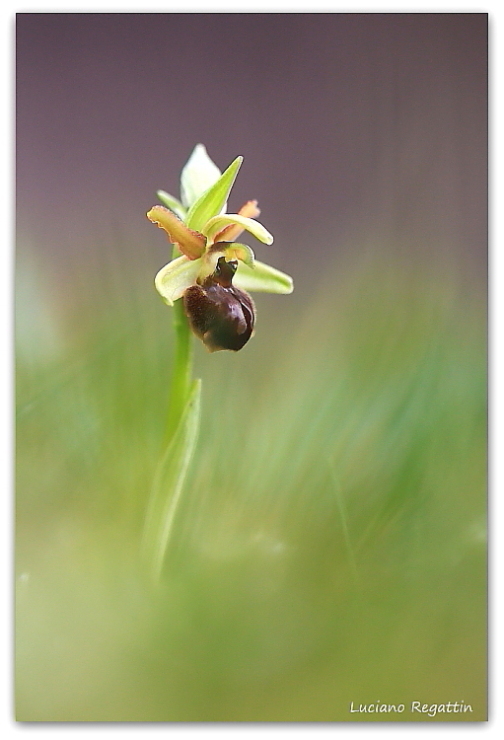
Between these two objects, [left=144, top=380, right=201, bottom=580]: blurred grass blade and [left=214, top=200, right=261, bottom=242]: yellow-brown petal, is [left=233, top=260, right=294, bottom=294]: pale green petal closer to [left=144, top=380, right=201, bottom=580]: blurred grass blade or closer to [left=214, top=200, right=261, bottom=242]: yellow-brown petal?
[left=214, top=200, right=261, bottom=242]: yellow-brown petal

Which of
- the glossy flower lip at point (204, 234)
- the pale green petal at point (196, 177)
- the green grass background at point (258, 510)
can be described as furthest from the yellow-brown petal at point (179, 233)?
the green grass background at point (258, 510)

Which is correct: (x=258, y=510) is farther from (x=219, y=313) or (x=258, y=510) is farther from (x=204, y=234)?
(x=204, y=234)

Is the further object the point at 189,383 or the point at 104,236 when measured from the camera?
the point at 104,236

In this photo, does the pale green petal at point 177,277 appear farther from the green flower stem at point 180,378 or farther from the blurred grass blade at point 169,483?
the blurred grass blade at point 169,483

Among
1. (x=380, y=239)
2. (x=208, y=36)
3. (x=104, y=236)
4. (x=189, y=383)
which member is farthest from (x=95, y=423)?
(x=208, y=36)

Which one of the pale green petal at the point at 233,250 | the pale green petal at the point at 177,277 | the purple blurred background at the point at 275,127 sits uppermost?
the purple blurred background at the point at 275,127

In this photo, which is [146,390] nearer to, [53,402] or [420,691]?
[53,402]
